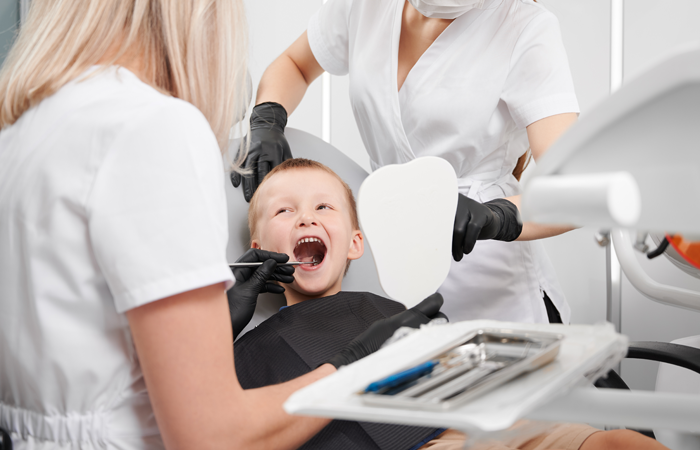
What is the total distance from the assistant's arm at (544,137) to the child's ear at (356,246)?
427 millimetres

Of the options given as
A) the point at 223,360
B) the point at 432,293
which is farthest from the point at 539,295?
the point at 223,360

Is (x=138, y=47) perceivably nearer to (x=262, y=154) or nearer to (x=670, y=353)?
(x=262, y=154)

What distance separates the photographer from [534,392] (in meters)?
0.42

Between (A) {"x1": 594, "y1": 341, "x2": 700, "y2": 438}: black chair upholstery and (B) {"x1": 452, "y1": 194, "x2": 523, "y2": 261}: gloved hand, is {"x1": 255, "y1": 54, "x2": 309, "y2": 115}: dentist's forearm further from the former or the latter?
(A) {"x1": 594, "y1": 341, "x2": 700, "y2": 438}: black chair upholstery

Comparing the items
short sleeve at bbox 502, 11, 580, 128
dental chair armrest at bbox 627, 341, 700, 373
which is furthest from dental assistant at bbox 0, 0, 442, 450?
short sleeve at bbox 502, 11, 580, 128

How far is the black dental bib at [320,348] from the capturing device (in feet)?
3.33

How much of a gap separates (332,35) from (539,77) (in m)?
0.69

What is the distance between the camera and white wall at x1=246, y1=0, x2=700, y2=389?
2.22m

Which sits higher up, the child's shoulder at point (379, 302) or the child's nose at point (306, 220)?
the child's nose at point (306, 220)

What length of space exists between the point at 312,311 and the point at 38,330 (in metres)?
0.72

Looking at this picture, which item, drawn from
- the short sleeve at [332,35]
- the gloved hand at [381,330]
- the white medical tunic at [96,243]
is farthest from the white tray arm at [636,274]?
the short sleeve at [332,35]

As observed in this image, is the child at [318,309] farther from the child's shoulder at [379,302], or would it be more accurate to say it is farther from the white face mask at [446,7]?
the white face mask at [446,7]

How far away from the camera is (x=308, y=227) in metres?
1.40

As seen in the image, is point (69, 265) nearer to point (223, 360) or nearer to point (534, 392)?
point (223, 360)
